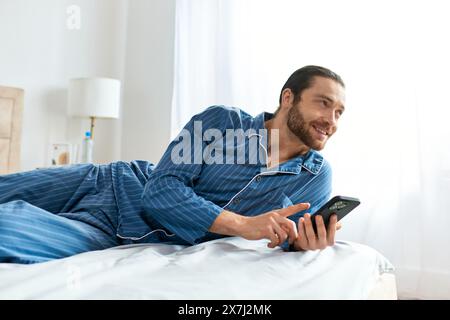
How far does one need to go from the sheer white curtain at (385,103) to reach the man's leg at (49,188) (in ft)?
5.25

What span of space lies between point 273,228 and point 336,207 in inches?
5.9

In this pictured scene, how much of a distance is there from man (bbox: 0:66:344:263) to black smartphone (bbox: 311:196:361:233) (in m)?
0.02

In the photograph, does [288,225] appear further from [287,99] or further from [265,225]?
[287,99]

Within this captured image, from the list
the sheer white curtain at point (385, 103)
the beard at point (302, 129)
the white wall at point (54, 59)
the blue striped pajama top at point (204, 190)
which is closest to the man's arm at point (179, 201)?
the blue striped pajama top at point (204, 190)

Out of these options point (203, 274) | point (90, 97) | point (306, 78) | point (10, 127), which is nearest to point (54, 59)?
point (90, 97)

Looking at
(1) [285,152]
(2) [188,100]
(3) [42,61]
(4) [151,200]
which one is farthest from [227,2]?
(4) [151,200]

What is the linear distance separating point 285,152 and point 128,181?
49 centimetres

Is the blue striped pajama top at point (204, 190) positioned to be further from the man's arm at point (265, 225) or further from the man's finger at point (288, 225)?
the man's finger at point (288, 225)

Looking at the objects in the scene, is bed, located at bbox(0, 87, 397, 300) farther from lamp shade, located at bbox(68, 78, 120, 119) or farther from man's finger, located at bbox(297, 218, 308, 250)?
lamp shade, located at bbox(68, 78, 120, 119)

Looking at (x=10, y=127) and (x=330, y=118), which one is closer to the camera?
(x=330, y=118)

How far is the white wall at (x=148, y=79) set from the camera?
3.64m

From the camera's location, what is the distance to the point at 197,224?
1.29 metres

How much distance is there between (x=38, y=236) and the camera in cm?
112

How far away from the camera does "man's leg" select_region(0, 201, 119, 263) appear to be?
3.42ft
